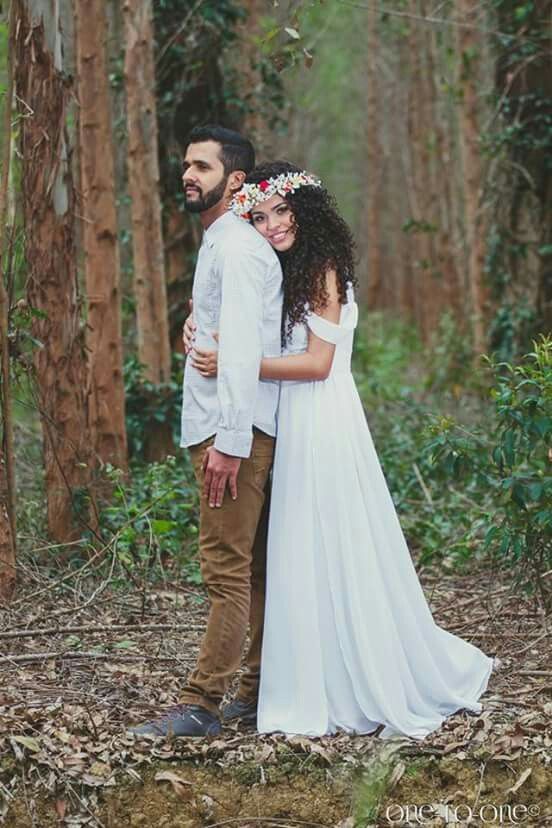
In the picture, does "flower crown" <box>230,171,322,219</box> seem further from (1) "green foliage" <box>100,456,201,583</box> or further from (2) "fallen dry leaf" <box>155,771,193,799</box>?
(1) "green foliage" <box>100,456,201,583</box>

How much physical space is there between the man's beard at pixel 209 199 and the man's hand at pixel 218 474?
0.96 m

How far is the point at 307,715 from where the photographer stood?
16.6 ft

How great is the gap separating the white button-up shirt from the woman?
0.08 m

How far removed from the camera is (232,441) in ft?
15.7

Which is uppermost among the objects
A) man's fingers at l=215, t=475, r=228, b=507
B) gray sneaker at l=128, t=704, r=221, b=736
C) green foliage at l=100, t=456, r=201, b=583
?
man's fingers at l=215, t=475, r=228, b=507

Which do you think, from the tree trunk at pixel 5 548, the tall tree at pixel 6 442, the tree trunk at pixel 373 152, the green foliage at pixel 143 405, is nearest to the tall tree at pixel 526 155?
the green foliage at pixel 143 405

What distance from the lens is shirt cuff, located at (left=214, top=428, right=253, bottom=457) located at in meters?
4.78

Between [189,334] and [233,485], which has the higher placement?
[189,334]

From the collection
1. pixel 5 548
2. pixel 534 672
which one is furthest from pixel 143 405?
pixel 534 672

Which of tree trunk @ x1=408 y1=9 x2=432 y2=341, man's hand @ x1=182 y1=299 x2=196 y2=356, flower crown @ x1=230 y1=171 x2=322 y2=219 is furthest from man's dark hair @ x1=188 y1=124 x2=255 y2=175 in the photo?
tree trunk @ x1=408 y1=9 x2=432 y2=341

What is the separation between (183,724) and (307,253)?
190cm

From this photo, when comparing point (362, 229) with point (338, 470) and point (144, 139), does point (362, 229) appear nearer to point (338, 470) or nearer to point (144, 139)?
point (144, 139)

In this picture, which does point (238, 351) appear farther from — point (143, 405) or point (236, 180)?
point (143, 405)

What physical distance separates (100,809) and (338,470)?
5.16 feet
